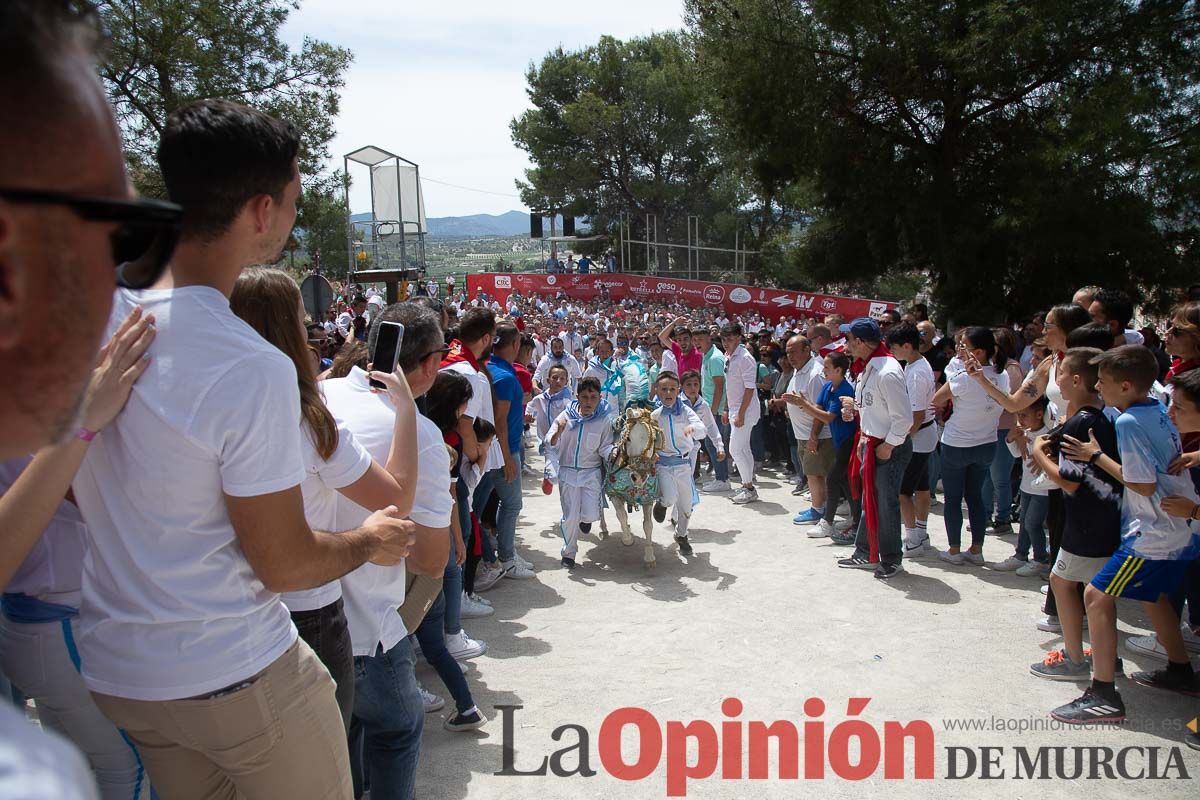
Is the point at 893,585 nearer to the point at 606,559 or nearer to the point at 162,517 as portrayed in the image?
the point at 606,559

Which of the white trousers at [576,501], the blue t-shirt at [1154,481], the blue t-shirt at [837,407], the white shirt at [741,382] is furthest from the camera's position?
the white shirt at [741,382]

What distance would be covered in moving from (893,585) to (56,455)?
580cm

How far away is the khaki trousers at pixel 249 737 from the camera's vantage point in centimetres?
155

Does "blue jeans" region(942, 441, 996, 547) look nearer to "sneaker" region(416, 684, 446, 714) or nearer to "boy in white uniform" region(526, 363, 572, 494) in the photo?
"boy in white uniform" region(526, 363, 572, 494)

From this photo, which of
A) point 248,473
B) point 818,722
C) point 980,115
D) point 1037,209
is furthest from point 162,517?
point 980,115

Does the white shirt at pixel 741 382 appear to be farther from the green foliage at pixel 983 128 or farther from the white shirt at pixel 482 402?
the green foliage at pixel 983 128

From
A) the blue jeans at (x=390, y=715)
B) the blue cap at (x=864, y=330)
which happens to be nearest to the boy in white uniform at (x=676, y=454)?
the blue cap at (x=864, y=330)

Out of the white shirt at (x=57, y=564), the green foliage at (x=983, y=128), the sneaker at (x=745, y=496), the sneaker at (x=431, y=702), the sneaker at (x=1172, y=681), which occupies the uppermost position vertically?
the green foliage at (x=983, y=128)

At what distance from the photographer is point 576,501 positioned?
699 centimetres

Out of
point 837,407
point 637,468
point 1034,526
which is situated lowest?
point 1034,526

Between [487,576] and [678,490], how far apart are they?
1.81m

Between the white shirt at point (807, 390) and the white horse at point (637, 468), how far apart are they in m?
1.94

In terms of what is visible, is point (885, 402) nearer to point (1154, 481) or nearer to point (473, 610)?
point (1154, 481)

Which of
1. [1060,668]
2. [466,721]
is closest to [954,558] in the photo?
[1060,668]
